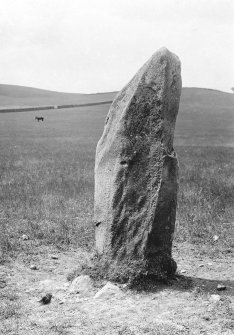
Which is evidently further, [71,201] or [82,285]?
[71,201]

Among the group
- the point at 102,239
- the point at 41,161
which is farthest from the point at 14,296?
the point at 41,161

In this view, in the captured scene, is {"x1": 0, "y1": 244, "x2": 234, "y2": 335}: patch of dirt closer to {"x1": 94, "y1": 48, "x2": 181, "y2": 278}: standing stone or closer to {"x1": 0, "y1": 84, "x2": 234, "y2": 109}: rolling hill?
{"x1": 94, "y1": 48, "x2": 181, "y2": 278}: standing stone

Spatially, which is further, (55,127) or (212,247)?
(55,127)

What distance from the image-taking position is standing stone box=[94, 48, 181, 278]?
21.5 ft

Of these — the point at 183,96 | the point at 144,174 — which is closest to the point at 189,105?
the point at 183,96

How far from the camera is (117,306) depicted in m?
5.96

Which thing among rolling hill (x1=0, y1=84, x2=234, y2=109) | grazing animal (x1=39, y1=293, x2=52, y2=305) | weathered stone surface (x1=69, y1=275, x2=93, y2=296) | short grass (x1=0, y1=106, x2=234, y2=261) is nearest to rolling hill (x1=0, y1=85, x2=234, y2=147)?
rolling hill (x1=0, y1=84, x2=234, y2=109)

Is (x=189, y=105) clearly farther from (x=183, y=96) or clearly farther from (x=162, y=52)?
(x=162, y=52)

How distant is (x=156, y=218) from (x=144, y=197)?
0.32 metres

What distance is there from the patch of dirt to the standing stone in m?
0.47

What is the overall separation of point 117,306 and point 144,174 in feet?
5.82

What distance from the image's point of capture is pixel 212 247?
8.85 meters

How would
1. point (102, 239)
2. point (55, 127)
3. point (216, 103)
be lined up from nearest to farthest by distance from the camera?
point (102, 239)
point (55, 127)
point (216, 103)

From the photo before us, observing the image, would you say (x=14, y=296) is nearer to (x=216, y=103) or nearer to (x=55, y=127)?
(x=55, y=127)
